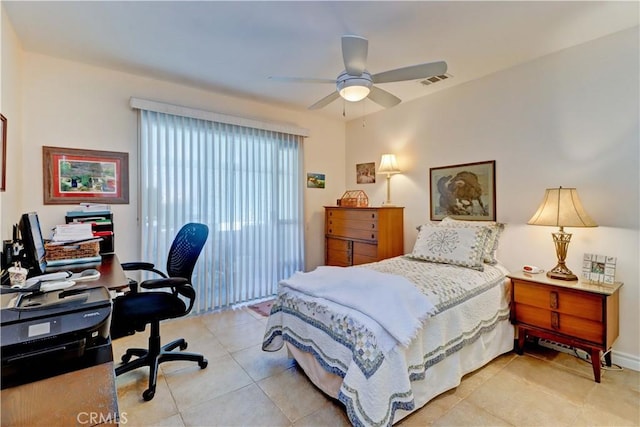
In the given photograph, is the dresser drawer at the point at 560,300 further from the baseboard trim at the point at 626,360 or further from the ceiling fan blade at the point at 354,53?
the ceiling fan blade at the point at 354,53

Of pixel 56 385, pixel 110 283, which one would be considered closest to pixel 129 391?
pixel 110 283

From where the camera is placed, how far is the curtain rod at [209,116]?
311 centimetres

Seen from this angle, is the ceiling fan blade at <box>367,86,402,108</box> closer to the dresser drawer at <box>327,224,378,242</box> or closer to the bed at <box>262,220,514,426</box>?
the bed at <box>262,220,514,426</box>

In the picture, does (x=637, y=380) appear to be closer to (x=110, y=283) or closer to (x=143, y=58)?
(x=110, y=283)

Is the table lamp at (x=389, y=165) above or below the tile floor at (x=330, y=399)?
above

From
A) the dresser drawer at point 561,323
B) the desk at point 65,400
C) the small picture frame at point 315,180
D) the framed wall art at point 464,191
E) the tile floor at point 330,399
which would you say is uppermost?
the small picture frame at point 315,180

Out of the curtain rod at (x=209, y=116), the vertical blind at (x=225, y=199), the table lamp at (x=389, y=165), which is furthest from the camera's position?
the table lamp at (x=389, y=165)

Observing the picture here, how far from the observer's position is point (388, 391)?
162 centimetres

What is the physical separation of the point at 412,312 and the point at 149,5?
8.65 feet

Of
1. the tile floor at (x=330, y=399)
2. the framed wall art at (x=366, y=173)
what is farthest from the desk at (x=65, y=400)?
the framed wall art at (x=366, y=173)

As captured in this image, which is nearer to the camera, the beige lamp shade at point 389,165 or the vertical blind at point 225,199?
the vertical blind at point 225,199

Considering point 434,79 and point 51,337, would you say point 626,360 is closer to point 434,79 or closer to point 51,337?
point 434,79

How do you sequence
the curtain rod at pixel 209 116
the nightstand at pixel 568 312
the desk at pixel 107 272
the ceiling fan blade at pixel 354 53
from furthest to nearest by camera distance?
the curtain rod at pixel 209 116 < the nightstand at pixel 568 312 < the ceiling fan blade at pixel 354 53 < the desk at pixel 107 272

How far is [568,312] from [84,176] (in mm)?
4339
